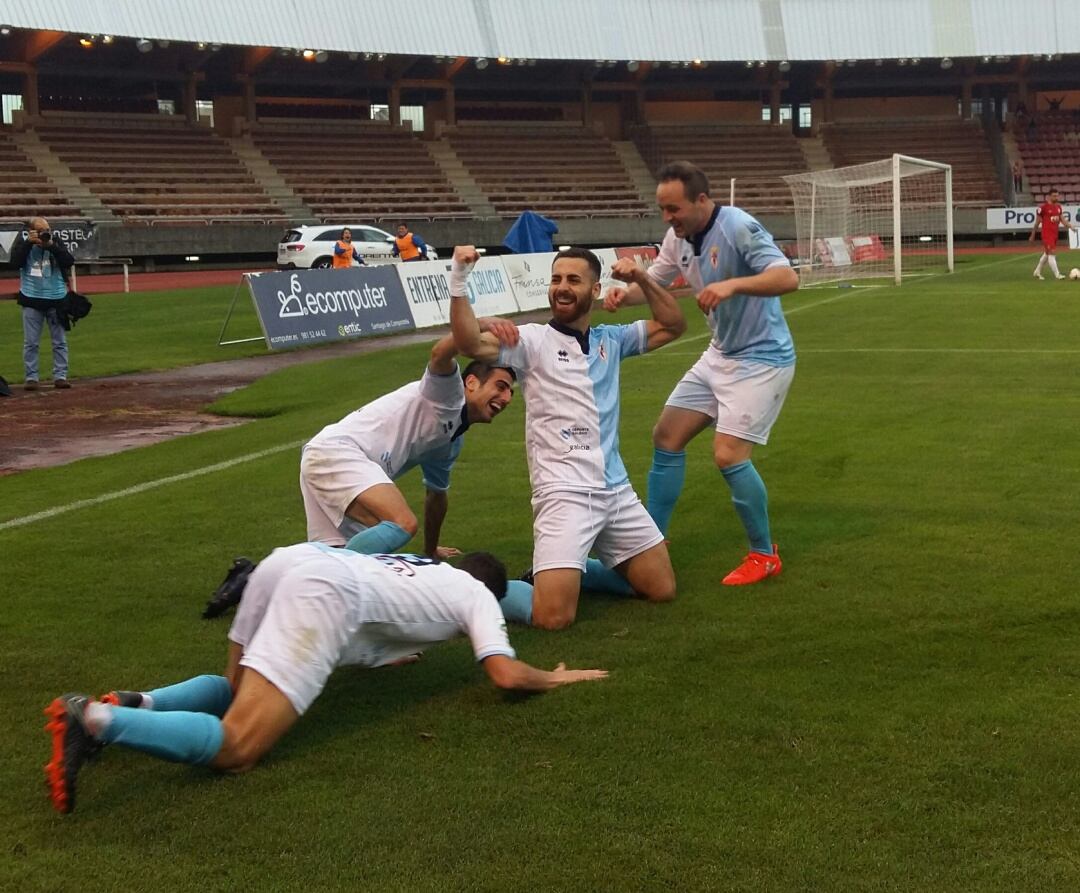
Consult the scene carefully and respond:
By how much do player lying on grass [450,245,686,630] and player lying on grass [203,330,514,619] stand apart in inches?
6.3

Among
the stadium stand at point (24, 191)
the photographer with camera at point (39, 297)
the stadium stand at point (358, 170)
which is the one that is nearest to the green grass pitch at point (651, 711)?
the photographer with camera at point (39, 297)

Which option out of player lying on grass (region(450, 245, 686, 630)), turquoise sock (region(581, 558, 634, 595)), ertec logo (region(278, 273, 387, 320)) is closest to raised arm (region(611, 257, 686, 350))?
player lying on grass (region(450, 245, 686, 630))

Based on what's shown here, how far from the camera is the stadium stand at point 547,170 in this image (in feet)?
163

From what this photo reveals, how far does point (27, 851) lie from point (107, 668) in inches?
59.6

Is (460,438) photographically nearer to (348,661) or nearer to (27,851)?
(348,661)

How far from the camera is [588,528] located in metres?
5.76

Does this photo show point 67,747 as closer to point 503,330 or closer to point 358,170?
point 503,330

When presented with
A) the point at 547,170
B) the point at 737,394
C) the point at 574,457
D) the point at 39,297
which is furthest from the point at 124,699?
the point at 547,170

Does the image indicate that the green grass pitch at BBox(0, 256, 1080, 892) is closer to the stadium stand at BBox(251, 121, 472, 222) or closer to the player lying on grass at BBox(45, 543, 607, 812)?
the player lying on grass at BBox(45, 543, 607, 812)

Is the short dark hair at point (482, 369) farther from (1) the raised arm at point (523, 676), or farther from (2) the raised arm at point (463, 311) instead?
(1) the raised arm at point (523, 676)

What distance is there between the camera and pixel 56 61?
45.8 meters

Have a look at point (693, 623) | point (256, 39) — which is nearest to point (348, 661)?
point (693, 623)

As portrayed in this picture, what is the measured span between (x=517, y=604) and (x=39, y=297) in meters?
11.5

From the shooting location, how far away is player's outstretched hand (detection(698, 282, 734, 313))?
5883mm
